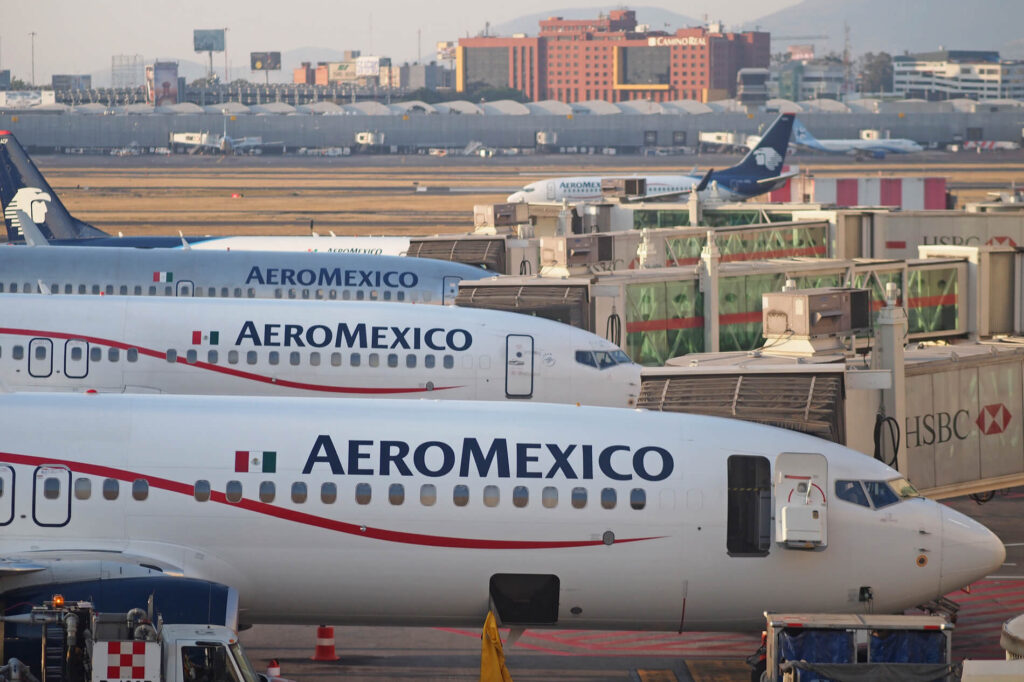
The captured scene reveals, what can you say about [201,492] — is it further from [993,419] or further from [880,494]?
[993,419]

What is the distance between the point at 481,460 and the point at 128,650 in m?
5.50

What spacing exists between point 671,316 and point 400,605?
23.0m

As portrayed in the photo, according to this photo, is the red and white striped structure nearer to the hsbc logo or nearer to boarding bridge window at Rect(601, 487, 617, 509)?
the hsbc logo

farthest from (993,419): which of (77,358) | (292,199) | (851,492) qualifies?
(292,199)

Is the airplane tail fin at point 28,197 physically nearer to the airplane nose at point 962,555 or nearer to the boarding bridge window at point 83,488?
the boarding bridge window at point 83,488

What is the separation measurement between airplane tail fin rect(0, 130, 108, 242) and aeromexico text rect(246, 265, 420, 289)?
1993 cm

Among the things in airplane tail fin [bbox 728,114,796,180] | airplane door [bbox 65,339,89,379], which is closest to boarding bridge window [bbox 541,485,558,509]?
airplane door [bbox 65,339,89,379]

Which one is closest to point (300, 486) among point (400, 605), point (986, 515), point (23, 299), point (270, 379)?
point (400, 605)

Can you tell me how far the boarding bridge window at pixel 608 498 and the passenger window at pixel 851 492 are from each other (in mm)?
3152

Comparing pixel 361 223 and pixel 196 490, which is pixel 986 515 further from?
pixel 361 223

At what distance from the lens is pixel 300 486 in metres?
19.2

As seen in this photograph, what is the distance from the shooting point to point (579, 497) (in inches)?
766

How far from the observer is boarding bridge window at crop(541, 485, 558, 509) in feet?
63.6

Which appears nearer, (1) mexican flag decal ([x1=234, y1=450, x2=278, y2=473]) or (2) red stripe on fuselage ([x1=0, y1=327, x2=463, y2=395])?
(1) mexican flag decal ([x1=234, y1=450, x2=278, y2=473])
